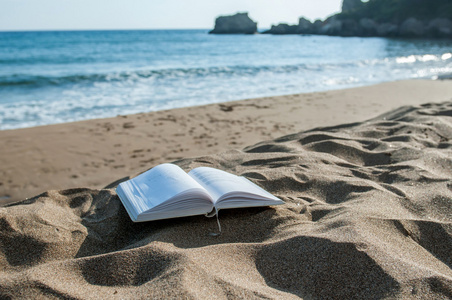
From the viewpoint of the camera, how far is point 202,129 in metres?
5.60

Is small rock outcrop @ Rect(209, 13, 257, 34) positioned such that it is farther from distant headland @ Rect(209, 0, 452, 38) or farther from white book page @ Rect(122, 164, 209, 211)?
white book page @ Rect(122, 164, 209, 211)

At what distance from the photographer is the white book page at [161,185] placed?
2.02 metres

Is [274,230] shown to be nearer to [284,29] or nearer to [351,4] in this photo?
[284,29]

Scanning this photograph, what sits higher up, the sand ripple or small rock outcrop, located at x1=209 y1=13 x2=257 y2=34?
small rock outcrop, located at x1=209 y1=13 x2=257 y2=34

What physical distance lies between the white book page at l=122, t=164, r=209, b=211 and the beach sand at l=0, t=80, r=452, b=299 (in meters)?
0.16

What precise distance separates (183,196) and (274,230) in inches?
20.6

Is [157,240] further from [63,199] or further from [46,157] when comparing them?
[46,157]

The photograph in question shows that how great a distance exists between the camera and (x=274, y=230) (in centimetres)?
198

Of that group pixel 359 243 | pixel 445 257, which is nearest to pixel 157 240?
pixel 359 243

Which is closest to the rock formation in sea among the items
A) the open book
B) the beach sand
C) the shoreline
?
the shoreline

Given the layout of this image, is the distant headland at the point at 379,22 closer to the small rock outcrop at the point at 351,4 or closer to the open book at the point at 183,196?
the small rock outcrop at the point at 351,4

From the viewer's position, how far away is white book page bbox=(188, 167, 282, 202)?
208 centimetres

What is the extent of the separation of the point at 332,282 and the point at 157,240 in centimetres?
85

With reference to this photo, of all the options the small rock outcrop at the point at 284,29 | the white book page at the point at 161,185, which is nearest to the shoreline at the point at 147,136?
the white book page at the point at 161,185
